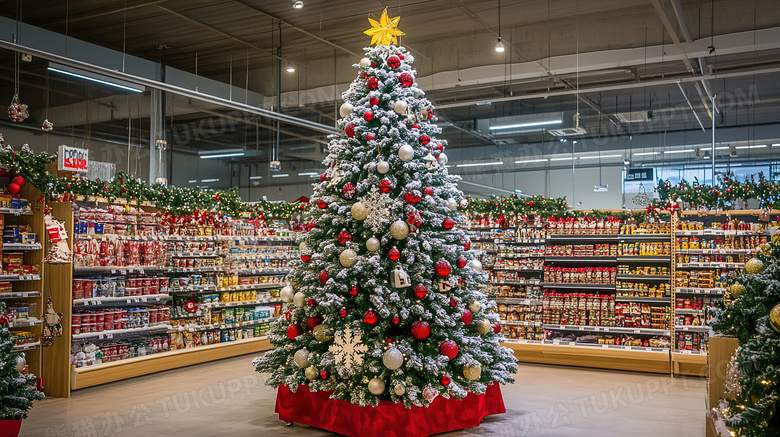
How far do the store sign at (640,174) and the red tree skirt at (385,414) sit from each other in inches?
414

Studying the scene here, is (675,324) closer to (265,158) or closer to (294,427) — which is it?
(294,427)

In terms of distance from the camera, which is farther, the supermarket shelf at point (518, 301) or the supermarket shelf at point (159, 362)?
the supermarket shelf at point (518, 301)

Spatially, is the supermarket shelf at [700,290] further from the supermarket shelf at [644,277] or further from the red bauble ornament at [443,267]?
the red bauble ornament at [443,267]

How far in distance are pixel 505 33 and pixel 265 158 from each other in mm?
10270

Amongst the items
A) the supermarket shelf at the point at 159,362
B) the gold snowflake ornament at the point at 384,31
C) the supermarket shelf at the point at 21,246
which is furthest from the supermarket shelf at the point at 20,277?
the gold snowflake ornament at the point at 384,31

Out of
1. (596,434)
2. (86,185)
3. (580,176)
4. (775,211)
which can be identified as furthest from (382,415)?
(580,176)

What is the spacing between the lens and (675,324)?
7547mm

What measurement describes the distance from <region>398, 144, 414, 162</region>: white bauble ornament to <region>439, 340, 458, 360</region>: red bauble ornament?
157 cm

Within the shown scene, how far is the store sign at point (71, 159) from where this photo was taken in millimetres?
6136

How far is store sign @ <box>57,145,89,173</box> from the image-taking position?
6.14 meters

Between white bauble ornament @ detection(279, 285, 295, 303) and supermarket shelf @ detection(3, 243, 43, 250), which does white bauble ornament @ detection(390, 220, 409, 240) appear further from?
supermarket shelf @ detection(3, 243, 43, 250)

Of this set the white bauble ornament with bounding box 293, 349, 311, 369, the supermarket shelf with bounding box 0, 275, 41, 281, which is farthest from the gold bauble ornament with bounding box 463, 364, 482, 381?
the supermarket shelf with bounding box 0, 275, 41, 281

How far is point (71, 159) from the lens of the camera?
6.21m

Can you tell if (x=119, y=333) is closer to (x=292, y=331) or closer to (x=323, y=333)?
(x=292, y=331)
